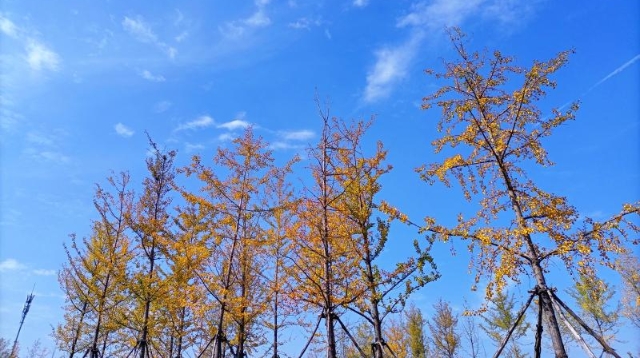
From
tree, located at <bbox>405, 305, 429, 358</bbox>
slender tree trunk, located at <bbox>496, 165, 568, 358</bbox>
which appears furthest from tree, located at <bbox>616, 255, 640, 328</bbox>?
slender tree trunk, located at <bbox>496, 165, 568, 358</bbox>

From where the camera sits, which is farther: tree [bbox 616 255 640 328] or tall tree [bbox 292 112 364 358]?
tree [bbox 616 255 640 328]

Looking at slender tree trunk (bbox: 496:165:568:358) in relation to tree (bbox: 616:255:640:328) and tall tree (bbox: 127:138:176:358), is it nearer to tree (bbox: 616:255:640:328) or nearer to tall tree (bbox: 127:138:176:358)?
tall tree (bbox: 127:138:176:358)

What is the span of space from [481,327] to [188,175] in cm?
1862

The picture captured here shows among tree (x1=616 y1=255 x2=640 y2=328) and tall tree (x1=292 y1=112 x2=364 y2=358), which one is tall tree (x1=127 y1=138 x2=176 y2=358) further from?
tree (x1=616 y1=255 x2=640 y2=328)

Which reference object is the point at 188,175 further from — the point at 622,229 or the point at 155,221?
the point at 622,229

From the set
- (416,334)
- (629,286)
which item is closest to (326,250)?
(416,334)

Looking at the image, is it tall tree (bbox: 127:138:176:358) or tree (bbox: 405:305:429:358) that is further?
tree (bbox: 405:305:429:358)

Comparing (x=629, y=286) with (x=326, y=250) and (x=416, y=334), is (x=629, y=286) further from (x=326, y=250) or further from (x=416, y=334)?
(x=326, y=250)

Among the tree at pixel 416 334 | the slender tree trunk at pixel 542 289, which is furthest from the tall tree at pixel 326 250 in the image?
the tree at pixel 416 334

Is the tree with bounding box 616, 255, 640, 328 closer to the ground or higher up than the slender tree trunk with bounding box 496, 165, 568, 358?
higher up

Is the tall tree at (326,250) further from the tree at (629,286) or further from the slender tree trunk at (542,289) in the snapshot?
the tree at (629,286)

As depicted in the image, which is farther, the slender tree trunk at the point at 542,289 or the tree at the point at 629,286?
the tree at the point at 629,286

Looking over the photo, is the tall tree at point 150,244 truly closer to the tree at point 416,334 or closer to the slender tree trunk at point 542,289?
the slender tree trunk at point 542,289

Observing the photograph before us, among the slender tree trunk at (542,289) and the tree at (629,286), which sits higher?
the tree at (629,286)
